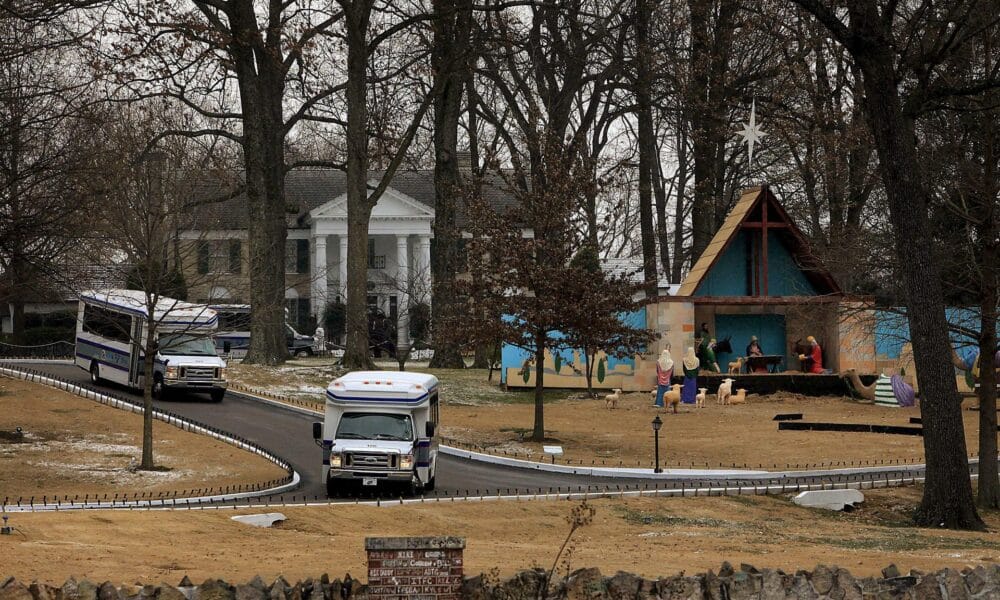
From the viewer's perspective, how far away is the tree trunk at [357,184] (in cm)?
4441

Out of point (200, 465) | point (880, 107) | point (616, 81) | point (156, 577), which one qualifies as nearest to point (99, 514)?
point (156, 577)

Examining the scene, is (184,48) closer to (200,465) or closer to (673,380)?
(200,465)

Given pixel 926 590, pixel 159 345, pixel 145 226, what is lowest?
pixel 926 590

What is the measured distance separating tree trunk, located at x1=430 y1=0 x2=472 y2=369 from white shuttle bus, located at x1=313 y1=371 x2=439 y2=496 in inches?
685

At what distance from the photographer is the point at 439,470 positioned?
2850cm

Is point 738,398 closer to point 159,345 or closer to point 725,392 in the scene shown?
point 725,392

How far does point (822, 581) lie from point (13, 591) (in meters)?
7.05

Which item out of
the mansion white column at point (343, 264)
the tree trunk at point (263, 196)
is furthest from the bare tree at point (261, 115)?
the mansion white column at point (343, 264)

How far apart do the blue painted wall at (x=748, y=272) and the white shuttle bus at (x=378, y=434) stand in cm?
2596

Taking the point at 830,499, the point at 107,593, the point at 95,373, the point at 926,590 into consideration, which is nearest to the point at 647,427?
the point at 830,499

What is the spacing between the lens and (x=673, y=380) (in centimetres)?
4653

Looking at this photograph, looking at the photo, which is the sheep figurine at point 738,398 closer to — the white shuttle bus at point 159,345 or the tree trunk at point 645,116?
the tree trunk at point 645,116

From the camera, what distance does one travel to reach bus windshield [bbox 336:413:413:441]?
960 inches

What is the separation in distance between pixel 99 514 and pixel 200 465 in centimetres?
977
